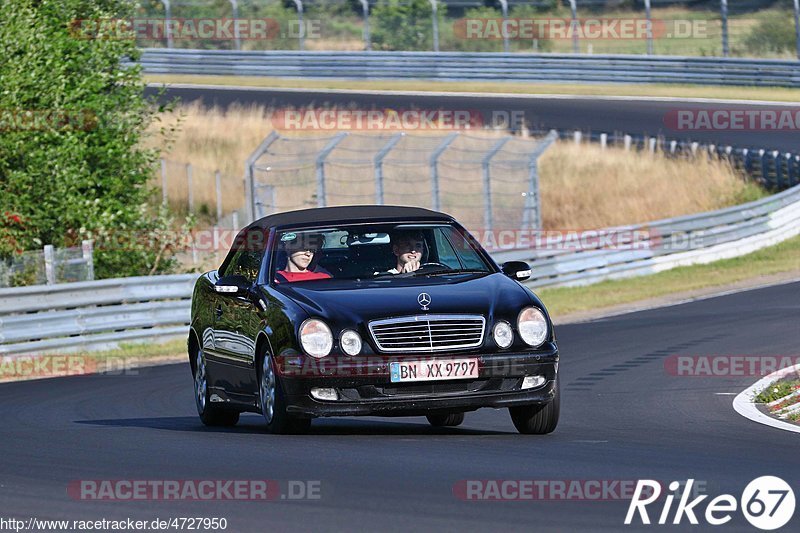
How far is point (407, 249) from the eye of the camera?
35.0ft

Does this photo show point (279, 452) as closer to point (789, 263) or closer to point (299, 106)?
point (789, 263)

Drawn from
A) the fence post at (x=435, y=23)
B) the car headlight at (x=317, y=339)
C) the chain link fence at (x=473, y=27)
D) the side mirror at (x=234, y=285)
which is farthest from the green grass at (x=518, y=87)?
the car headlight at (x=317, y=339)

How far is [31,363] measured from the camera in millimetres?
18828

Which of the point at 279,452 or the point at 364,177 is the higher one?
the point at 279,452

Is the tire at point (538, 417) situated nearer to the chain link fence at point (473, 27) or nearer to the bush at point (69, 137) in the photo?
the bush at point (69, 137)

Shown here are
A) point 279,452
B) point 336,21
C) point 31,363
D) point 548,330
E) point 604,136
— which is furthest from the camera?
point 336,21

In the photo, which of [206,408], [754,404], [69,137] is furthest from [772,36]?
[206,408]

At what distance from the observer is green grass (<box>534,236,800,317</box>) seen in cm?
2383

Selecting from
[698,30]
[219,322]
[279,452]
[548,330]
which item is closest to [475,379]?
[548,330]

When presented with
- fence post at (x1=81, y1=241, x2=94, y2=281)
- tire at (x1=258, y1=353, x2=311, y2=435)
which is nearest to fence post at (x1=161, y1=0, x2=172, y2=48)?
fence post at (x1=81, y1=241, x2=94, y2=281)

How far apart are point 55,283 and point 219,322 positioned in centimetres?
932

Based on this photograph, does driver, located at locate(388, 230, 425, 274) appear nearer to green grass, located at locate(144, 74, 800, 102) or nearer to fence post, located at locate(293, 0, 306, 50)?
green grass, located at locate(144, 74, 800, 102)

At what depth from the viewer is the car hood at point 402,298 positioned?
9633mm

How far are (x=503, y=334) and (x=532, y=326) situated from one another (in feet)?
0.72
